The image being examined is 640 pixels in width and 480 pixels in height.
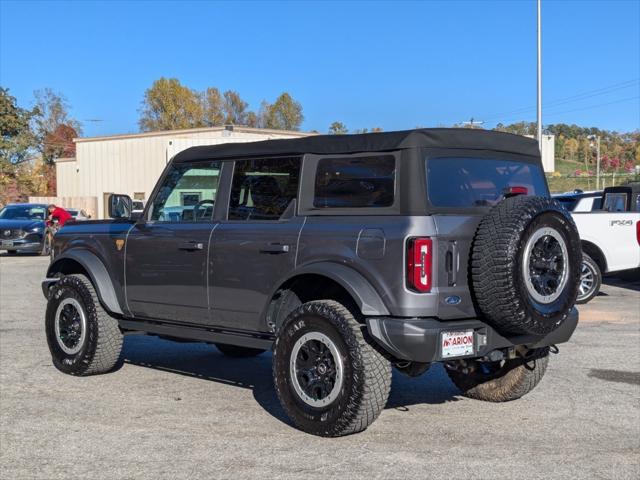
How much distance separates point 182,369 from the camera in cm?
815

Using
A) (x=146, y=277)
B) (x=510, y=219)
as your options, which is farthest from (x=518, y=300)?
(x=146, y=277)

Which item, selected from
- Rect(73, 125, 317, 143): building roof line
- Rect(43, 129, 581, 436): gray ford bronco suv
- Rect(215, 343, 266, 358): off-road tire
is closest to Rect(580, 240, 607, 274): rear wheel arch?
Rect(215, 343, 266, 358): off-road tire

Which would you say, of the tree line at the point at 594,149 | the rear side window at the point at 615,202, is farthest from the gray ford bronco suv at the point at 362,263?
the tree line at the point at 594,149

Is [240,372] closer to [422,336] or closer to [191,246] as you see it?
[191,246]

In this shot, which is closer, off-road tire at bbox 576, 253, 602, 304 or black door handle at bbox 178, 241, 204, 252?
black door handle at bbox 178, 241, 204, 252

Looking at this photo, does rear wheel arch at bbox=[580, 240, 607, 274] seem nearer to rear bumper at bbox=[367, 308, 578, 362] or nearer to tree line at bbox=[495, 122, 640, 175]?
rear bumper at bbox=[367, 308, 578, 362]

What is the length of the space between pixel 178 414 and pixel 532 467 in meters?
2.70

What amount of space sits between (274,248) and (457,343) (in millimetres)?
1498

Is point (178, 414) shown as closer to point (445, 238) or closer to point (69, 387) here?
point (69, 387)

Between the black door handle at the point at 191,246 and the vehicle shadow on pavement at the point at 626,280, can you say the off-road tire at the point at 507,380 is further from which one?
the vehicle shadow on pavement at the point at 626,280

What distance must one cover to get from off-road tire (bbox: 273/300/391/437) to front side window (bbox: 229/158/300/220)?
0.94 metres

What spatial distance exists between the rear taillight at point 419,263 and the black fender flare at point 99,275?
10.8ft

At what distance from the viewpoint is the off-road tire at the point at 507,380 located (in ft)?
21.5

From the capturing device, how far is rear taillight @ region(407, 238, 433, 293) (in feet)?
17.1
